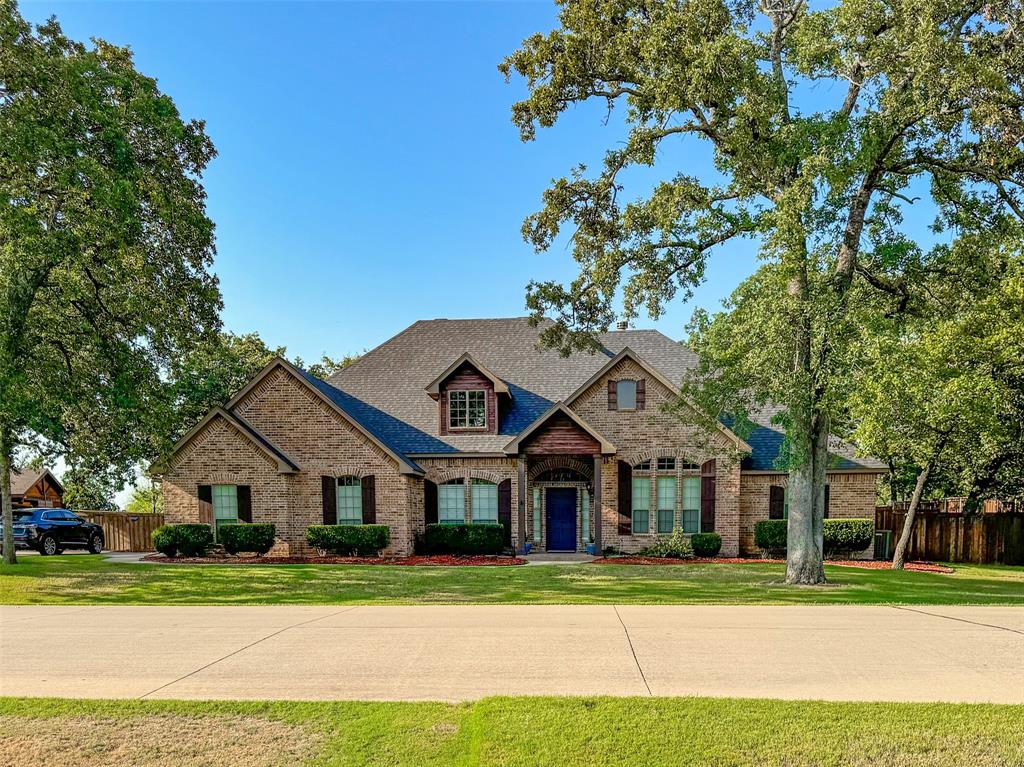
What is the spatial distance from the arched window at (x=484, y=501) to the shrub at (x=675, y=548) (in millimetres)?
5000

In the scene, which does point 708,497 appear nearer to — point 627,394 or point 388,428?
point 627,394

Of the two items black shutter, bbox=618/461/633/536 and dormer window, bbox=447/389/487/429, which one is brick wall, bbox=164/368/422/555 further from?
black shutter, bbox=618/461/633/536

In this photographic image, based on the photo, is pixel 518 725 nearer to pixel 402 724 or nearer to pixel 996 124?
pixel 402 724

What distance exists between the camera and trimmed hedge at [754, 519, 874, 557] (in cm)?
A: 2097

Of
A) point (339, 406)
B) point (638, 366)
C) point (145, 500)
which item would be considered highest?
point (638, 366)

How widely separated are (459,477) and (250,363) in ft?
58.6

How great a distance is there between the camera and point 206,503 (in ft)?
69.8

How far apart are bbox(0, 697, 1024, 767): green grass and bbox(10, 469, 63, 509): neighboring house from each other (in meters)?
48.6

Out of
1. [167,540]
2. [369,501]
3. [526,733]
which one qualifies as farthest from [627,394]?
[526,733]

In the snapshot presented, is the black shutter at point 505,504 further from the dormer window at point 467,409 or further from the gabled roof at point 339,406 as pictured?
the gabled roof at point 339,406

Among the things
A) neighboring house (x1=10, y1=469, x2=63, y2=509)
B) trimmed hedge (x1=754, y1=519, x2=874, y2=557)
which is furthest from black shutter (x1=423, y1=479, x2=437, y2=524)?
neighboring house (x1=10, y1=469, x2=63, y2=509)

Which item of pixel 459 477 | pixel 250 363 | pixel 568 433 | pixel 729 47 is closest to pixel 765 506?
pixel 568 433

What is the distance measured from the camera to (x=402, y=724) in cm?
539

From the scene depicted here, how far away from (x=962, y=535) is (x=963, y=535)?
29mm
